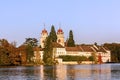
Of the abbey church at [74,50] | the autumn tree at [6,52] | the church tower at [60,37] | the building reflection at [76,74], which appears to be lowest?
the building reflection at [76,74]

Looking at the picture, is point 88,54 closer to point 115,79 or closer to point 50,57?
point 50,57

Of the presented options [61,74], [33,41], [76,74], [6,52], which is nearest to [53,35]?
[33,41]

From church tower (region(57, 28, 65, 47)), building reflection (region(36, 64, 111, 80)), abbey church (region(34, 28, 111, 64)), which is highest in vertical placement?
church tower (region(57, 28, 65, 47))

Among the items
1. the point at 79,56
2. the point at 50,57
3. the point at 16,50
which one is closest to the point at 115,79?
the point at 16,50

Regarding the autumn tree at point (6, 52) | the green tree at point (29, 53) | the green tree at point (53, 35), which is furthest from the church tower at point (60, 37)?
the autumn tree at point (6, 52)

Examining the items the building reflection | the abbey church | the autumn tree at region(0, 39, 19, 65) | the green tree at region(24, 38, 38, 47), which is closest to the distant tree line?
the abbey church

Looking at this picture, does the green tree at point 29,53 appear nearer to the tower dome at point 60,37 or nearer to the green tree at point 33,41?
the green tree at point 33,41

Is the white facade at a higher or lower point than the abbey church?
higher

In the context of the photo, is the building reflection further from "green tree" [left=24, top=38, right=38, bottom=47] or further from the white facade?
the white facade

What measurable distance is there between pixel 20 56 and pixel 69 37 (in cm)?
4762

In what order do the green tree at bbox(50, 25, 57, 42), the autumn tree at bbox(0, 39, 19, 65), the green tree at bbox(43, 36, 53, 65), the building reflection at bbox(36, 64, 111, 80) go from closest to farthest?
1. the building reflection at bbox(36, 64, 111, 80)
2. the autumn tree at bbox(0, 39, 19, 65)
3. the green tree at bbox(43, 36, 53, 65)
4. the green tree at bbox(50, 25, 57, 42)

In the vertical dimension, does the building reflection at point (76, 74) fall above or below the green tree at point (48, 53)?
below

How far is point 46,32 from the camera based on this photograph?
597 ft

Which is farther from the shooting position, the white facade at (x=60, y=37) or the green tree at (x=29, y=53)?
the white facade at (x=60, y=37)
